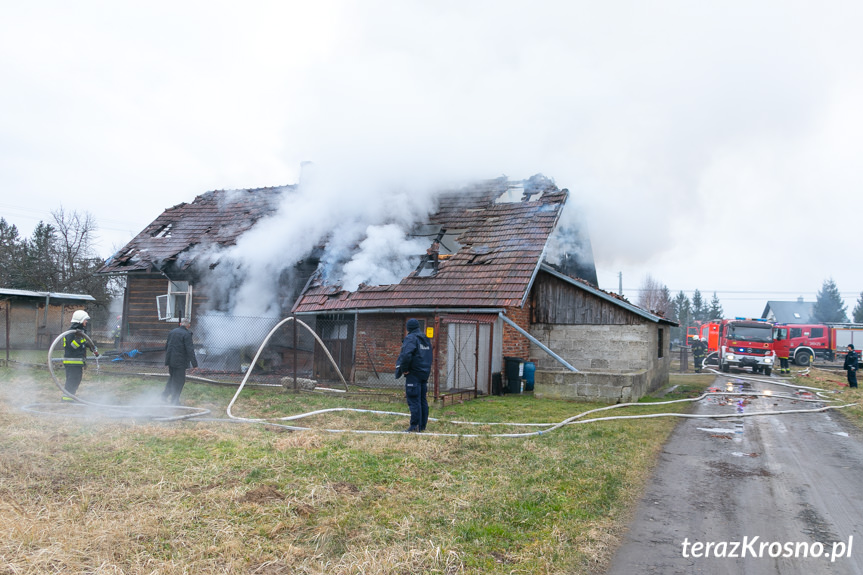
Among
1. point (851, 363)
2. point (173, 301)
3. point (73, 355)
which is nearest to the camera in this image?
point (73, 355)

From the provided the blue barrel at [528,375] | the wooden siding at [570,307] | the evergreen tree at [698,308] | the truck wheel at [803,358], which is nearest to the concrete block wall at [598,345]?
the wooden siding at [570,307]

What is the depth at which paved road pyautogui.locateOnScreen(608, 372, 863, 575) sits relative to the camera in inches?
155

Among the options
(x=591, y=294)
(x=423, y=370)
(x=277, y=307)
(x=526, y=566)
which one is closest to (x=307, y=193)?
(x=277, y=307)

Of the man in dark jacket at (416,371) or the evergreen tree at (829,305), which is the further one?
the evergreen tree at (829,305)

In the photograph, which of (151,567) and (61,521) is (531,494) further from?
(61,521)

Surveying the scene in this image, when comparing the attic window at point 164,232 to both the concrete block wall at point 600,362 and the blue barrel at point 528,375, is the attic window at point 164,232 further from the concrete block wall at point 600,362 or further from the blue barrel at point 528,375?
the blue barrel at point 528,375

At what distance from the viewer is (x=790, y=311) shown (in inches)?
2218

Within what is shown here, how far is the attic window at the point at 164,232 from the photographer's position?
66.4 ft

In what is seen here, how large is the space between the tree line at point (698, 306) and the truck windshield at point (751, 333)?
92.9 ft

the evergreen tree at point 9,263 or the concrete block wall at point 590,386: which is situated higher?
the evergreen tree at point 9,263

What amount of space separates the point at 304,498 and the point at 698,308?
9248cm

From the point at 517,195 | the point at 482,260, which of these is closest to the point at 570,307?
the point at 482,260

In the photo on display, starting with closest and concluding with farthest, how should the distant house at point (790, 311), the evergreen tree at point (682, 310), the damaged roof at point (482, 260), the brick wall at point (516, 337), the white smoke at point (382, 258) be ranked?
the damaged roof at point (482, 260)
the brick wall at point (516, 337)
the white smoke at point (382, 258)
the distant house at point (790, 311)
the evergreen tree at point (682, 310)

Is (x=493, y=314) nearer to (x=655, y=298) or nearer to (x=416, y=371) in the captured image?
(x=416, y=371)
